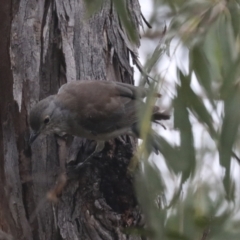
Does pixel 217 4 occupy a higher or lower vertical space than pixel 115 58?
lower

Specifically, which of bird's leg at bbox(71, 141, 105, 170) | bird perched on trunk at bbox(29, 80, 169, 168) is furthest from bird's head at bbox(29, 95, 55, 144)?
bird's leg at bbox(71, 141, 105, 170)

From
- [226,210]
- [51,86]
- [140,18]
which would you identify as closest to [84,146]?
[51,86]

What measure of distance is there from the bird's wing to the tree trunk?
11 centimetres

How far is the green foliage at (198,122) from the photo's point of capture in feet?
4.27

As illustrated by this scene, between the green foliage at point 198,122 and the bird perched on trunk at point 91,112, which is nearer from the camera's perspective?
the green foliage at point 198,122

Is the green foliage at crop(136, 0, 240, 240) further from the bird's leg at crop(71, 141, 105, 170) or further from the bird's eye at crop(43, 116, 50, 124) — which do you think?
the bird's eye at crop(43, 116, 50, 124)

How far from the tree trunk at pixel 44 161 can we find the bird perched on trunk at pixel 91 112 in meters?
0.05

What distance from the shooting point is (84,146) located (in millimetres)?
2207

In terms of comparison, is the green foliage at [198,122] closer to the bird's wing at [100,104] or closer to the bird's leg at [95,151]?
the bird's leg at [95,151]

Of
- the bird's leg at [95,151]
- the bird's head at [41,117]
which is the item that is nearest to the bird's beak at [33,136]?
the bird's head at [41,117]

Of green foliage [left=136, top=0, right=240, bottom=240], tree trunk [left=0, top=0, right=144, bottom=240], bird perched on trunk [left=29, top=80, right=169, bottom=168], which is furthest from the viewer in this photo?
bird perched on trunk [left=29, top=80, right=169, bottom=168]

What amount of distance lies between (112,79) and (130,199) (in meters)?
0.55

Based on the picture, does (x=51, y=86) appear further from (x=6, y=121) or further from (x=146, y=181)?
(x=146, y=181)

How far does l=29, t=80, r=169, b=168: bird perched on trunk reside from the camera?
2178 mm
